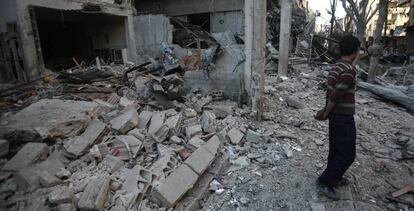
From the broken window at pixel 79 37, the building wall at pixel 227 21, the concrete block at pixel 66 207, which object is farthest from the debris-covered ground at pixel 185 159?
the building wall at pixel 227 21

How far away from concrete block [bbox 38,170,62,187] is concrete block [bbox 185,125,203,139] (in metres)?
1.88

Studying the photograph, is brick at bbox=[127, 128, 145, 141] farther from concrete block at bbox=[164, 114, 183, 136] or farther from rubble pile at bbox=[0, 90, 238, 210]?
concrete block at bbox=[164, 114, 183, 136]

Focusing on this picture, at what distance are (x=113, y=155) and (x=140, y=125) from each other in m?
0.93

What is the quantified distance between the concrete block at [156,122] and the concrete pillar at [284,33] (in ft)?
20.5

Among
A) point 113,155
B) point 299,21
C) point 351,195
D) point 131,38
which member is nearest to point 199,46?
point 131,38

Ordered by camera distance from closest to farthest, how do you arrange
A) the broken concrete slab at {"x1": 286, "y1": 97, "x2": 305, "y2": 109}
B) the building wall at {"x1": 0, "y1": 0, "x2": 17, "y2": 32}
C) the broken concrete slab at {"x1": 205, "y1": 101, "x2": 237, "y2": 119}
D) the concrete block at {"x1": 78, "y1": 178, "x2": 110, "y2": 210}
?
the concrete block at {"x1": 78, "y1": 178, "x2": 110, "y2": 210} < the broken concrete slab at {"x1": 205, "y1": 101, "x2": 237, "y2": 119} < the broken concrete slab at {"x1": 286, "y1": 97, "x2": 305, "y2": 109} < the building wall at {"x1": 0, "y1": 0, "x2": 17, "y2": 32}

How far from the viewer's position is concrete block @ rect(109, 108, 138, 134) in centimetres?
409

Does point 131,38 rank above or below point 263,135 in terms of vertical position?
above

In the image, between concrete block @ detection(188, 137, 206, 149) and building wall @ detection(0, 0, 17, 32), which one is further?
building wall @ detection(0, 0, 17, 32)

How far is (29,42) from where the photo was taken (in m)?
7.73

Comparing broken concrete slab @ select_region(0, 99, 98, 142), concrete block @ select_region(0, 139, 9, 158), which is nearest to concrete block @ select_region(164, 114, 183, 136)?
broken concrete slab @ select_region(0, 99, 98, 142)

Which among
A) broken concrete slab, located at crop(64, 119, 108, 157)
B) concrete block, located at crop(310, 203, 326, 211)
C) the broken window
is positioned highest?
the broken window

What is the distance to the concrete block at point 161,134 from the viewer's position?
399cm

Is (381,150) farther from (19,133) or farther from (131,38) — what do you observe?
(131,38)
